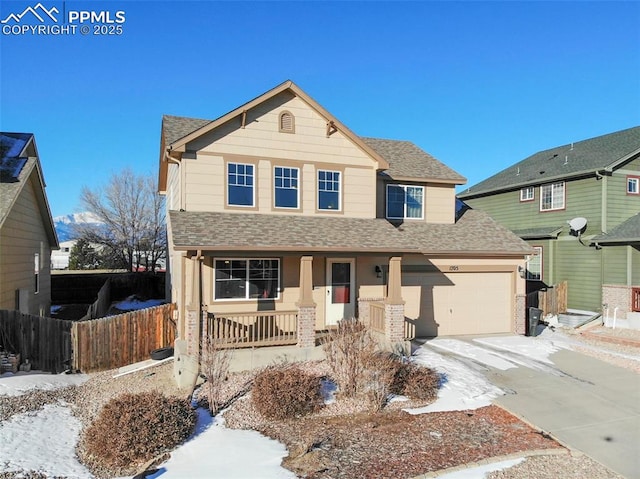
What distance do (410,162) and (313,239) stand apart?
655cm

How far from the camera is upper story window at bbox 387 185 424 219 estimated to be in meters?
15.7

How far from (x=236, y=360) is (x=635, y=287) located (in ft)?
49.0

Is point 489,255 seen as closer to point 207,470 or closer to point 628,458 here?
point 628,458

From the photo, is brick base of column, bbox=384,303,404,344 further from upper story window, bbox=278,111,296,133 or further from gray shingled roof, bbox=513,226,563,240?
gray shingled roof, bbox=513,226,563,240

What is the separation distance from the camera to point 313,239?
12.1 meters

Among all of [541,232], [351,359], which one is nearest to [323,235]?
[351,359]

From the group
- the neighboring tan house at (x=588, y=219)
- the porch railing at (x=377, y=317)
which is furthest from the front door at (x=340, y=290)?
the neighboring tan house at (x=588, y=219)

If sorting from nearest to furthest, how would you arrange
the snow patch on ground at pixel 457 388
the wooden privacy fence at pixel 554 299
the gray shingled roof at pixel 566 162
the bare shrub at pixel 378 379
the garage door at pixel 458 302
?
the bare shrub at pixel 378 379, the snow patch on ground at pixel 457 388, the garage door at pixel 458 302, the wooden privacy fence at pixel 554 299, the gray shingled roof at pixel 566 162

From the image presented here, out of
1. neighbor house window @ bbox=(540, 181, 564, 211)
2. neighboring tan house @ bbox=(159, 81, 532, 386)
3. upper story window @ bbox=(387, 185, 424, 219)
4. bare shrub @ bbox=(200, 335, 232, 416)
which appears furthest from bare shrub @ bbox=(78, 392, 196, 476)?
neighbor house window @ bbox=(540, 181, 564, 211)

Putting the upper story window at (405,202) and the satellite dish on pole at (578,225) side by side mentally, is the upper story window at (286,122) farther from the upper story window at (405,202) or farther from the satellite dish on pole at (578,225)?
the satellite dish on pole at (578,225)

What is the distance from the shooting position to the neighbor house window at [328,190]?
13.8 m

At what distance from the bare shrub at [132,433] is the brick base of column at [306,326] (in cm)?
423

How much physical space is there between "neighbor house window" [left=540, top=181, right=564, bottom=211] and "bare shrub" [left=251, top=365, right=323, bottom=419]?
16.6 m

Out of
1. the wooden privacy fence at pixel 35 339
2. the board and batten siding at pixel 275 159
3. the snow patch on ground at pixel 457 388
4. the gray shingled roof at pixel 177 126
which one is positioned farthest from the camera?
the gray shingled roof at pixel 177 126
